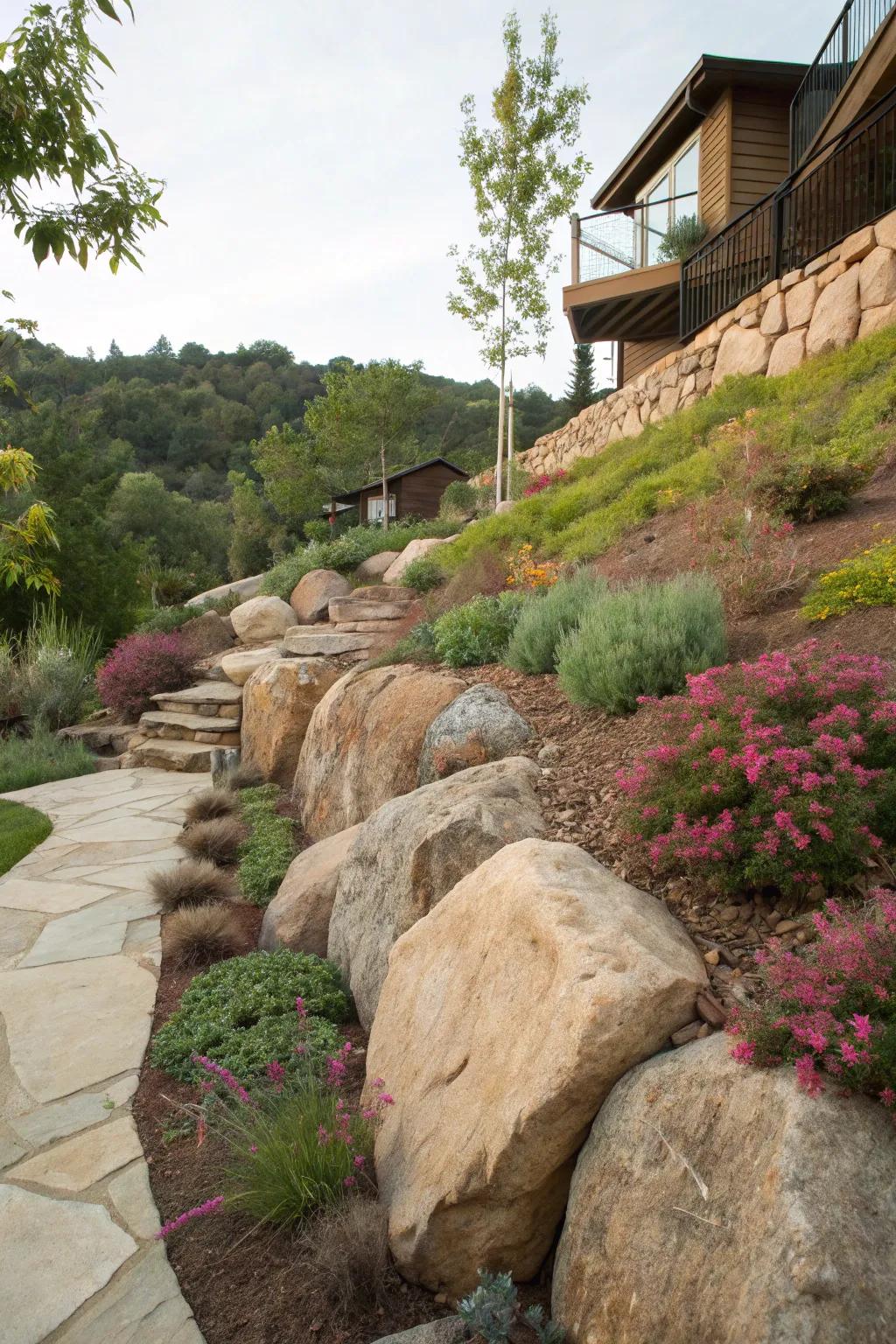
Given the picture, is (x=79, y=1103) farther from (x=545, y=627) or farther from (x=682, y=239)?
(x=682, y=239)

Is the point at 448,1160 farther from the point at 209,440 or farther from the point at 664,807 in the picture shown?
the point at 209,440

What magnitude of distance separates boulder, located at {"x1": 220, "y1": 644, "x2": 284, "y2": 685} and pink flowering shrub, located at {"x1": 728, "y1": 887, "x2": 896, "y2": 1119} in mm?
8417

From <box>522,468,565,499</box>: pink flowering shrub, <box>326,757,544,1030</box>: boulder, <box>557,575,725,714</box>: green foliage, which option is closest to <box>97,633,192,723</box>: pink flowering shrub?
<box>522,468,565,499</box>: pink flowering shrub

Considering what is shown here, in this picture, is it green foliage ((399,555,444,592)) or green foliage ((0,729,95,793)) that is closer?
green foliage ((0,729,95,793))

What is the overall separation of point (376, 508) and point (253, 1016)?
2773 cm

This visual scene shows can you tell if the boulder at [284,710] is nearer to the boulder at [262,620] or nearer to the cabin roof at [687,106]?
the boulder at [262,620]

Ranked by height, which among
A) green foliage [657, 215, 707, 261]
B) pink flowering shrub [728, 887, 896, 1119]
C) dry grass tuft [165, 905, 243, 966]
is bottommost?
dry grass tuft [165, 905, 243, 966]

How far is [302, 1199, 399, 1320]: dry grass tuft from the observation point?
1.92m

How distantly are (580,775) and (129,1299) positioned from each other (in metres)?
2.30

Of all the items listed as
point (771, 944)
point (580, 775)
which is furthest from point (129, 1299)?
point (580, 775)

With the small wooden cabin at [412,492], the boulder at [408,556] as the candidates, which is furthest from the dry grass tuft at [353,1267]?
the small wooden cabin at [412,492]

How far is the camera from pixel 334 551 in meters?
14.8

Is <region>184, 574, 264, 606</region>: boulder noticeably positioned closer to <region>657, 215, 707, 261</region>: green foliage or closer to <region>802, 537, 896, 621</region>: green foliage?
<region>657, 215, 707, 261</region>: green foliage

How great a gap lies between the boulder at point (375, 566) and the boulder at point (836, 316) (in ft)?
25.2
